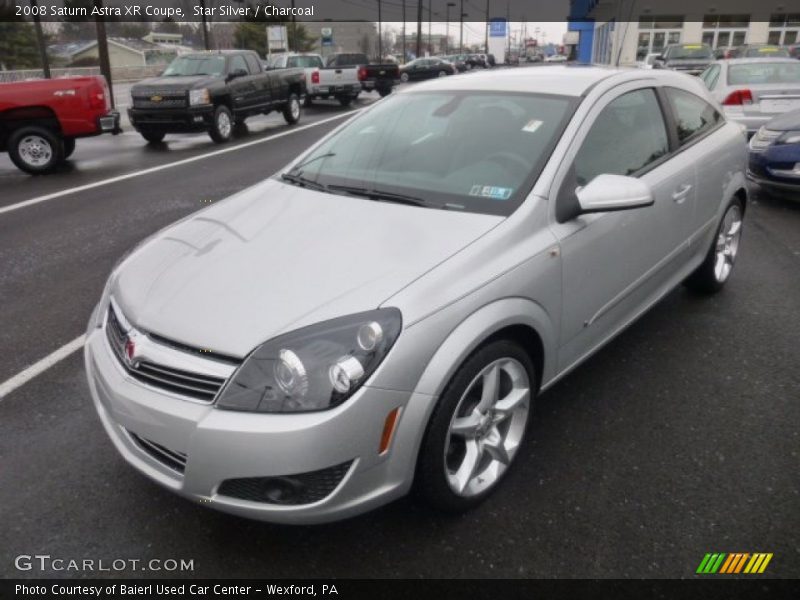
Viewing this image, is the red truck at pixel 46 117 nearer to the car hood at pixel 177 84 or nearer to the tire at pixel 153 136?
the car hood at pixel 177 84

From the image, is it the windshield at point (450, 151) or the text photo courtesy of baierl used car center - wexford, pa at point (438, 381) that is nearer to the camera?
the text photo courtesy of baierl used car center - wexford, pa at point (438, 381)

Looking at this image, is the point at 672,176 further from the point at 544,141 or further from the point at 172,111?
the point at 172,111

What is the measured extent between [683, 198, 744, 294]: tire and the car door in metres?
0.66

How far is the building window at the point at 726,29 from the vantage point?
46.1 meters

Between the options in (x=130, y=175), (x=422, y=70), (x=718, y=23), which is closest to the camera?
(x=130, y=175)

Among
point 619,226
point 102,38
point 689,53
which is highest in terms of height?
point 102,38

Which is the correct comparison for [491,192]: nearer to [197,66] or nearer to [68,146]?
[68,146]

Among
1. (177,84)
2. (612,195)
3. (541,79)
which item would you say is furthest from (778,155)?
(177,84)

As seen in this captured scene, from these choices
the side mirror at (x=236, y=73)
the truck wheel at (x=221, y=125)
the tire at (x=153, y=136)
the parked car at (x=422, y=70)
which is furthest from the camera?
the parked car at (x=422, y=70)

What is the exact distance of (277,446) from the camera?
6.54 feet

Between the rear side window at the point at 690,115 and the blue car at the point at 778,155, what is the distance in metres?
2.94

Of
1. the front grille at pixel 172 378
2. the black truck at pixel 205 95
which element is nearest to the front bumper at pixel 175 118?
the black truck at pixel 205 95

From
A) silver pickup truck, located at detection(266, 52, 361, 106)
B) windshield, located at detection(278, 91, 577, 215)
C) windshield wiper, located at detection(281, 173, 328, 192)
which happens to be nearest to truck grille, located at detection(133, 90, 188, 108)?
silver pickup truck, located at detection(266, 52, 361, 106)

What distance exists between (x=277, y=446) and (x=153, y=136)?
1343cm
